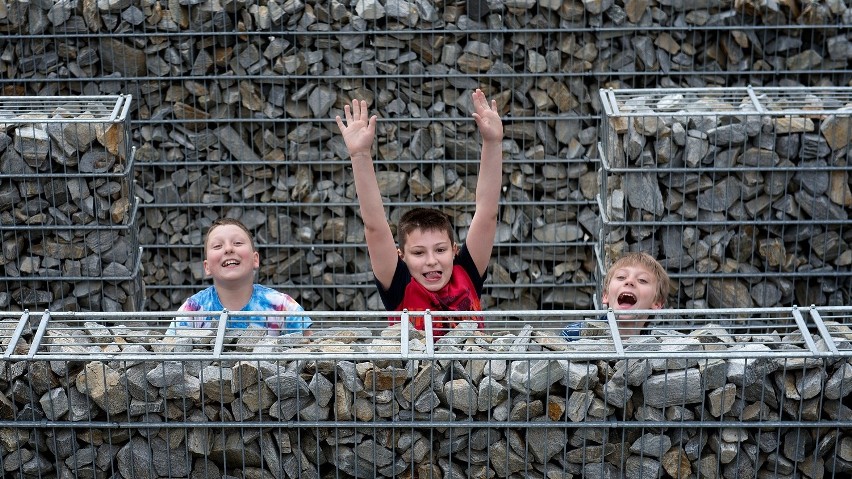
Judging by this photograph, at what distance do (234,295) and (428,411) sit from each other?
62.5 inches

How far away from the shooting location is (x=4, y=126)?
18.6 feet

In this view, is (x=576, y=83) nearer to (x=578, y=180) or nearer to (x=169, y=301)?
(x=578, y=180)

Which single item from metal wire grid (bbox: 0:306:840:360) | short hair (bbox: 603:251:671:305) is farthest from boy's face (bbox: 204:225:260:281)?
short hair (bbox: 603:251:671:305)

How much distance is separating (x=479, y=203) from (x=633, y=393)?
1.30 metres

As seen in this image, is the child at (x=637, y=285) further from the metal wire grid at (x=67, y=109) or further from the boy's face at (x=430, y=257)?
the metal wire grid at (x=67, y=109)

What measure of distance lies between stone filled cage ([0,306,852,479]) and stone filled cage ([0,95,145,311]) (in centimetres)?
229

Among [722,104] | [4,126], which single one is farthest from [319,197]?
[722,104]

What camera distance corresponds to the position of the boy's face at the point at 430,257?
15.0 feet

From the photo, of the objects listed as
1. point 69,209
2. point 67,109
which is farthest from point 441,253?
point 67,109

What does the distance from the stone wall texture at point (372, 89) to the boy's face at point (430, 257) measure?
7.13 feet

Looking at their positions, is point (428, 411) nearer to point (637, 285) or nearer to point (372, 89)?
point (637, 285)

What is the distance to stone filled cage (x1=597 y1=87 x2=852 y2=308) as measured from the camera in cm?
562

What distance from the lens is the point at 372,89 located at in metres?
6.91

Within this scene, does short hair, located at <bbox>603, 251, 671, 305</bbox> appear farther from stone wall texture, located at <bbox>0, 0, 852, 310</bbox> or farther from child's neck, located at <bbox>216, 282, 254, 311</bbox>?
stone wall texture, located at <bbox>0, 0, 852, 310</bbox>
